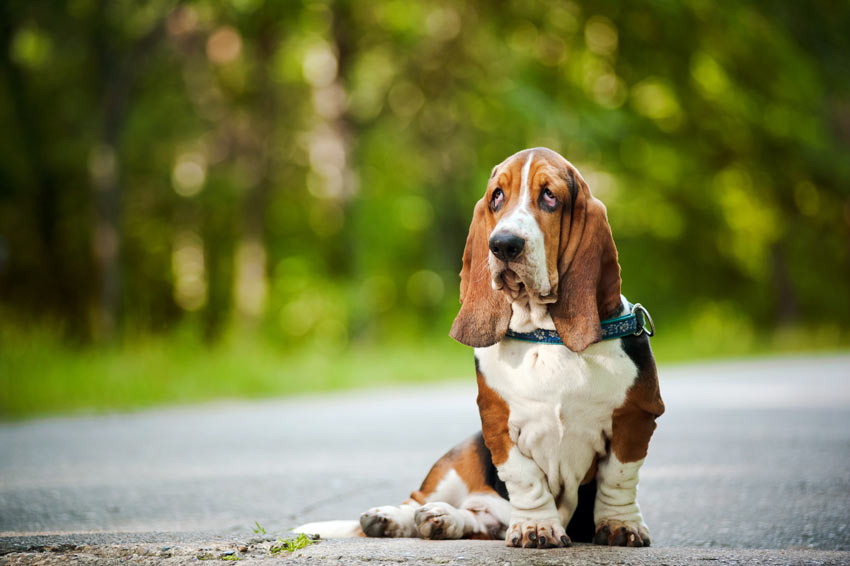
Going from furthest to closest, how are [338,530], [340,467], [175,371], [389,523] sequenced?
1. [175,371]
2. [340,467]
3. [338,530]
4. [389,523]

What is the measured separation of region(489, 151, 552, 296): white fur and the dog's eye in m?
0.04

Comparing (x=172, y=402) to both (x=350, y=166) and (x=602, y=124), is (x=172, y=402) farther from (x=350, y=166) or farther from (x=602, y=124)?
(x=602, y=124)

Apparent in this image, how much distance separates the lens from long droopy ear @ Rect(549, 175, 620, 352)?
297cm

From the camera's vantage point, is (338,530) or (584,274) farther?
(338,530)

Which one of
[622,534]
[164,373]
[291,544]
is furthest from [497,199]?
[164,373]

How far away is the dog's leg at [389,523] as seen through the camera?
338cm

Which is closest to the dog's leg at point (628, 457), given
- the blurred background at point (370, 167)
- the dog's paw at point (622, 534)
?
the dog's paw at point (622, 534)

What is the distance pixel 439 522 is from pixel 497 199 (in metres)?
1.13

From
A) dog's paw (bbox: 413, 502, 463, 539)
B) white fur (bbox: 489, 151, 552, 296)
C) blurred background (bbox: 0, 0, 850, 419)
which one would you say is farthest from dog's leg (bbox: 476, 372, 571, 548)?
blurred background (bbox: 0, 0, 850, 419)

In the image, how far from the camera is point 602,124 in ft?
62.3

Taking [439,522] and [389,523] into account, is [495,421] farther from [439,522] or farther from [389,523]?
[389,523]

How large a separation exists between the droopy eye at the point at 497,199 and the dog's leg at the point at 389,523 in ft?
→ 3.82

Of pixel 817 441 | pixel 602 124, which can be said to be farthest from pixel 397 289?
pixel 817 441

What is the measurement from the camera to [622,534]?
10.4ft
